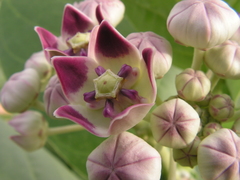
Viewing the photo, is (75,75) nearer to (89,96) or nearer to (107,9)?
(89,96)

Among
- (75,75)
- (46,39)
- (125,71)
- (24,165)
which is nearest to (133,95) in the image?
(125,71)

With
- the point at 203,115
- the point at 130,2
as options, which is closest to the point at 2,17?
the point at 130,2

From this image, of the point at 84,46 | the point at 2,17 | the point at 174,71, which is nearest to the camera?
the point at 84,46

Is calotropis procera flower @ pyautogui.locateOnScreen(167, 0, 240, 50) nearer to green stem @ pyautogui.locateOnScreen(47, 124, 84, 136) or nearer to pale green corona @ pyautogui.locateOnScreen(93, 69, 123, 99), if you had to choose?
pale green corona @ pyautogui.locateOnScreen(93, 69, 123, 99)

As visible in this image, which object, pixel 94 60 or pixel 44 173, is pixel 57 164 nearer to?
pixel 44 173

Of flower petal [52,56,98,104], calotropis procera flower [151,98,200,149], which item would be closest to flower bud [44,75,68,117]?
flower petal [52,56,98,104]

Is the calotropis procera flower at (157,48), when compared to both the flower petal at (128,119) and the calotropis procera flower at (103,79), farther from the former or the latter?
the flower petal at (128,119)
